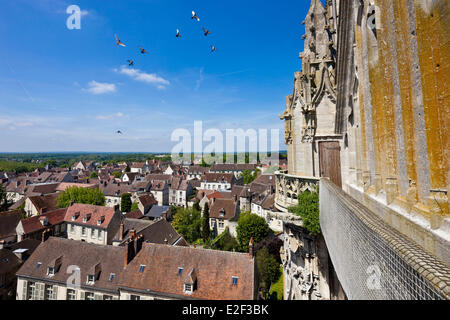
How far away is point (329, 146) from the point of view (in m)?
9.33

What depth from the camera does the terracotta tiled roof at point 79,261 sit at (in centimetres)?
2000

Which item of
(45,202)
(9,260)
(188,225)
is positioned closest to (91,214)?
(9,260)

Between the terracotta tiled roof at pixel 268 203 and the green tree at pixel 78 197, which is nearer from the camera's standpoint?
the terracotta tiled roof at pixel 268 203

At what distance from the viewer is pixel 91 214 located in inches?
1479

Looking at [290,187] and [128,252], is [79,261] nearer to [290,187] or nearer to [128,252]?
[128,252]

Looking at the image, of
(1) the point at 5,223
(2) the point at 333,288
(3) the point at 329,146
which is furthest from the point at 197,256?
(1) the point at 5,223

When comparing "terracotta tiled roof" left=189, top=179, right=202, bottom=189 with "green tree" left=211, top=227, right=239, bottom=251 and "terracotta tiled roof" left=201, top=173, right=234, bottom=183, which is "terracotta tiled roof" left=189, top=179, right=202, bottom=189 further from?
"green tree" left=211, top=227, right=239, bottom=251

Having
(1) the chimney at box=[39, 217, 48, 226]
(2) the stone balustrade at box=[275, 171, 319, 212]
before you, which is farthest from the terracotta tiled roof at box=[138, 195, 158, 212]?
(2) the stone balustrade at box=[275, 171, 319, 212]

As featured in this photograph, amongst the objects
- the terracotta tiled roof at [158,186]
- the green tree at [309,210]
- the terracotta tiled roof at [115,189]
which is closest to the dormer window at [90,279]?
the green tree at [309,210]

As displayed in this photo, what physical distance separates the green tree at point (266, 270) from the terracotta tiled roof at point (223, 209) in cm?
1405

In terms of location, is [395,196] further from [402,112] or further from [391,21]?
[391,21]

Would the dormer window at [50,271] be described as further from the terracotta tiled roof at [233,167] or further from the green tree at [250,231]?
the terracotta tiled roof at [233,167]

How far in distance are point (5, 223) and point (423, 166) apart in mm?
50543
